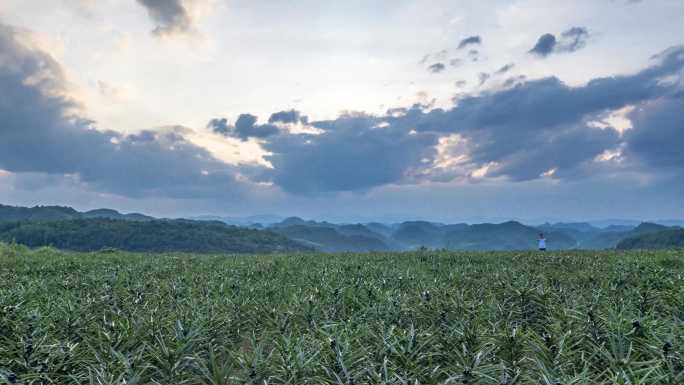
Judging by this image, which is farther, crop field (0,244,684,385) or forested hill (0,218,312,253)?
forested hill (0,218,312,253)

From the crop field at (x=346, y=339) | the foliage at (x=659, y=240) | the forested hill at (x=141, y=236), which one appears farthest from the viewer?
the forested hill at (x=141, y=236)

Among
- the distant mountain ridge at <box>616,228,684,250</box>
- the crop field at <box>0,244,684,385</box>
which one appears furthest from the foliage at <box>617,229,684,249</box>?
the crop field at <box>0,244,684,385</box>

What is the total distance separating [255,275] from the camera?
15586 mm

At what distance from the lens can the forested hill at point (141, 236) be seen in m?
145

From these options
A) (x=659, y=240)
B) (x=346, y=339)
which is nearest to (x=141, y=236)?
(x=346, y=339)

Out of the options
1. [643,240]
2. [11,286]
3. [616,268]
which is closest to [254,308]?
[11,286]

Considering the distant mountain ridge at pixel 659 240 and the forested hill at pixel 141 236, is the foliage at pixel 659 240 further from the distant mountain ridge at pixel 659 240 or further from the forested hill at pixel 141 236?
the forested hill at pixel 141 236

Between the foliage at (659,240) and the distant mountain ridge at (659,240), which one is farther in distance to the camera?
the distant mountain ridge at (659,240)

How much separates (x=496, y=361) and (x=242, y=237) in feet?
574

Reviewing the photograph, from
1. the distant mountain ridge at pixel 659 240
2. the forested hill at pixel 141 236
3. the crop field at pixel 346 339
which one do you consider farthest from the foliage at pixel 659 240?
the crop field at pixel 346 339

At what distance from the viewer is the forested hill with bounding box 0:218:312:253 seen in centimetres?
14475

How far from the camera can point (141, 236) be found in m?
159

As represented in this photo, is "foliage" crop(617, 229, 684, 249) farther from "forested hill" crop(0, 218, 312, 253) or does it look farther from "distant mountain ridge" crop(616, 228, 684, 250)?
"forested hill" crop(0, 218, 312, 253)

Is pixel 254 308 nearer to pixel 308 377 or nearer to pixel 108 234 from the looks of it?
pixel 308 377
